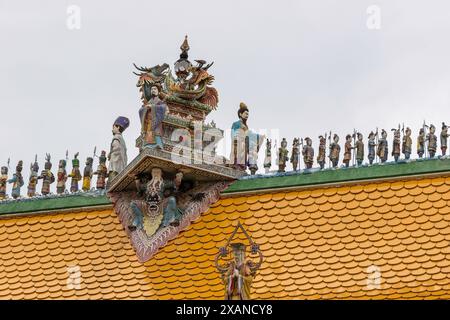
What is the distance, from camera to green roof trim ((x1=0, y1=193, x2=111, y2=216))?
44.1 meters

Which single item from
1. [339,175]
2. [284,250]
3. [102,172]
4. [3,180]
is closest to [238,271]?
[284,250]

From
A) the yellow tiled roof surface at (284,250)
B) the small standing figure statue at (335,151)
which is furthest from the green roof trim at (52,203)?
the small standing figure statue at (335,151)

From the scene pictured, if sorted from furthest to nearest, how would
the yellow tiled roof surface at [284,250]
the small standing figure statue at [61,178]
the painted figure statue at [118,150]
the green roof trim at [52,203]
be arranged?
the small standing figure statue at [61,178], the green roof trim at [52,203], the painted figure statue at [118,150], the yellow tiled roof surface at [284,250]

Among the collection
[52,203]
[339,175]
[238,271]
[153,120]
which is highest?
[153,120]

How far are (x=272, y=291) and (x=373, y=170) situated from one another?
13.3ft

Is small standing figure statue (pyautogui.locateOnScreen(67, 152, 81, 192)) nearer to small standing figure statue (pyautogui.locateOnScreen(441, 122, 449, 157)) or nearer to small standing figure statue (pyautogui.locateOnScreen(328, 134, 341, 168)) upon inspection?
small standing figure statue (pyautogui.locateOnScreen(328, 134, 341, 168))

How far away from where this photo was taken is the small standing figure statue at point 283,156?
140 ft

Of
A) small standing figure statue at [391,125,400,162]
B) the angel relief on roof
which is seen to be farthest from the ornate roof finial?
small standing figure statue at [391,125,400,162]

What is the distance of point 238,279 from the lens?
36844 millimetres

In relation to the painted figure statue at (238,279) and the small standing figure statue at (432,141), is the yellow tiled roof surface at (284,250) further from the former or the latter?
the painted figure statue at (238,279)

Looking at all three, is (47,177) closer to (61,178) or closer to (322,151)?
(61,178)

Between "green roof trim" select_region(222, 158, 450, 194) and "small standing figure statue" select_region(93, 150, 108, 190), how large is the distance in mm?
Result: 3839

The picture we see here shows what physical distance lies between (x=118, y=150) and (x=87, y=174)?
1.40 m

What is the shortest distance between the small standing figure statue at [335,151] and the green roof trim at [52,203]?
608cm
